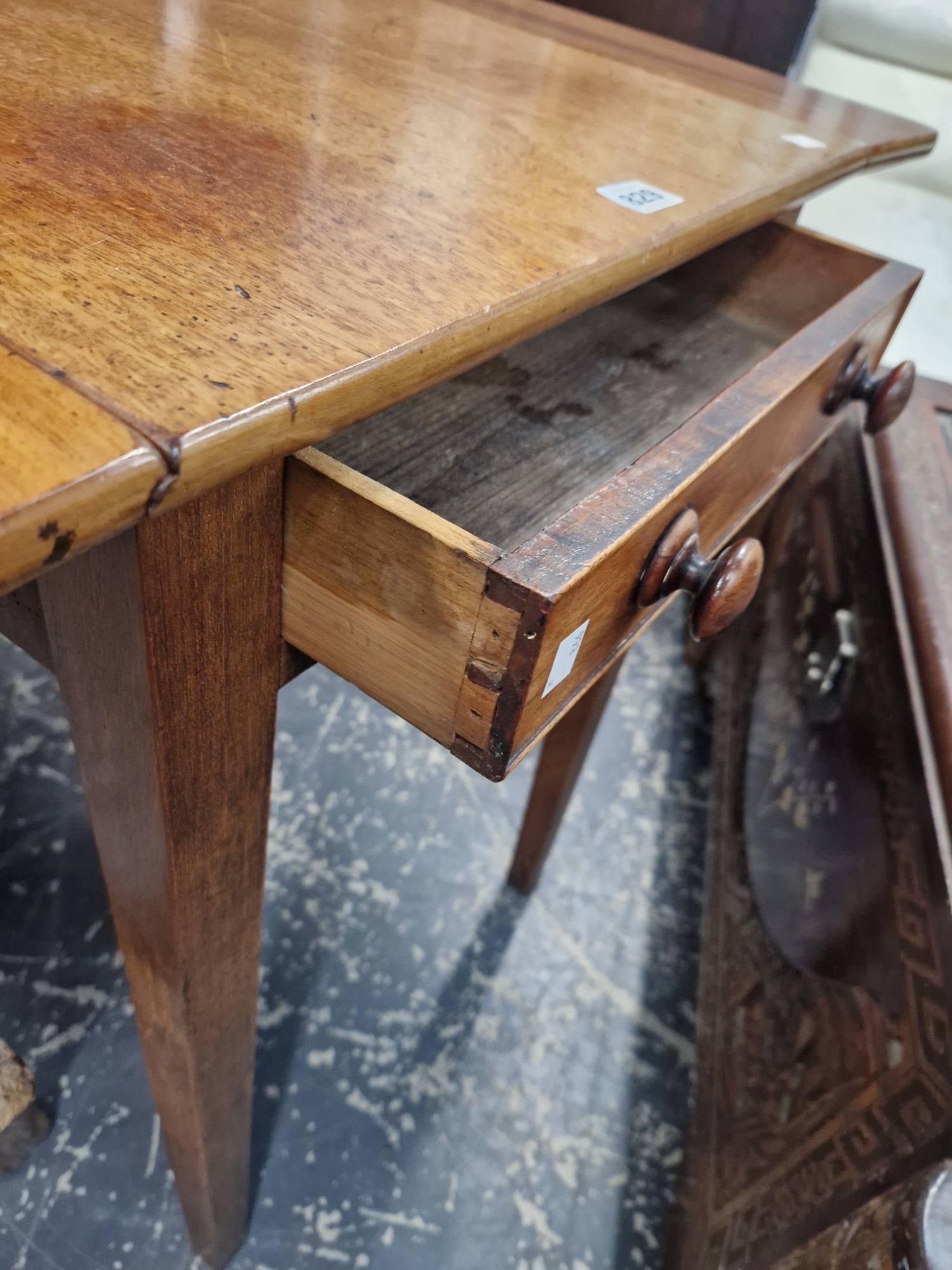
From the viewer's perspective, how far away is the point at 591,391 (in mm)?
687

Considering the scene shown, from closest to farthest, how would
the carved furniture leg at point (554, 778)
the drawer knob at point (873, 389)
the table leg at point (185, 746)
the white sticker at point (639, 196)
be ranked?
the table leg at point (185, 746) < the white sticker at point (639, 196) < the drawer knob at point (873, 389) < the carved furniture leg at point (554, 778)

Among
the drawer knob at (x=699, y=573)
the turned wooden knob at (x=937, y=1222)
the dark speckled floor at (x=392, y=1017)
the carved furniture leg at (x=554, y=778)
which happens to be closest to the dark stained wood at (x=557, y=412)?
the drawer knob at (x=699, y=573)

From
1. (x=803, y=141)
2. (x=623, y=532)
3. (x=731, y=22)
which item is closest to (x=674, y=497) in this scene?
(x=623, y=532)

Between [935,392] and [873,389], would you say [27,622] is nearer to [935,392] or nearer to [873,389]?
[873,389]

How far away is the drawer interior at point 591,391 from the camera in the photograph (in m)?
0.55

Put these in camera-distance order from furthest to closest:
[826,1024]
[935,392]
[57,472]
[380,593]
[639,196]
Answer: [935,392], [826,1024], [639,196], [380,593], [57,472]

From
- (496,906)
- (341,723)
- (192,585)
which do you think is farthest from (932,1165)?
(341,723)

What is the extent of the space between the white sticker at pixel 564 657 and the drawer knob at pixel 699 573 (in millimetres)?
62

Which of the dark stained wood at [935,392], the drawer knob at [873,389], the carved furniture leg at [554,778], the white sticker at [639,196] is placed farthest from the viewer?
the dark stained wood at [935,392]

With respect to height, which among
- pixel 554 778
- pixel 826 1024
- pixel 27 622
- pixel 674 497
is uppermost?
pixel 674 497

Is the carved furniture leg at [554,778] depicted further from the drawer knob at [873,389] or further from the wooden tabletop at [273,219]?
the wooden tabletop at [273,219]

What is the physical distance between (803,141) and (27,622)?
2.41ft

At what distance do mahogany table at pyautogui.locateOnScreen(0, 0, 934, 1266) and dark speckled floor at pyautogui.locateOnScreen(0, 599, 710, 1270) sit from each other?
106 mm

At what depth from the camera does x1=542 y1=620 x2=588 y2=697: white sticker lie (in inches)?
15.4
